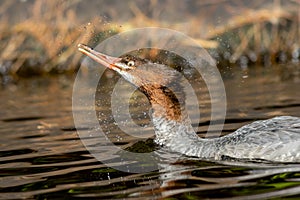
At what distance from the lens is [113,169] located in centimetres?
715

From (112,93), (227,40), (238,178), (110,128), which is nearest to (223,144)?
(238,178)

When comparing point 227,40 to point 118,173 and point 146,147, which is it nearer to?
point 146,147

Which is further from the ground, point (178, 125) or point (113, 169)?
point (178, 125)

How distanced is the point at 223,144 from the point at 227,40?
9645 mm

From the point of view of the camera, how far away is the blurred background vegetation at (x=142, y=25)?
16.7 meters

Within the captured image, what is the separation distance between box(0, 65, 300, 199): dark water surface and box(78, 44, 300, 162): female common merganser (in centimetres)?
22

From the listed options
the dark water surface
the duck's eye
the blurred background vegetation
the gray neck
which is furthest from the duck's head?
the blurred background vegetation

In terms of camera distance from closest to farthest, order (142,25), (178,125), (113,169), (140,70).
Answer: (113,169) < (140,70) < (178,125) < (142,25)

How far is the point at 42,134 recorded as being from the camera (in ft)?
31.4

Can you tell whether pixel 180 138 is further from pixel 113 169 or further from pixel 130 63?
pixel 113 169

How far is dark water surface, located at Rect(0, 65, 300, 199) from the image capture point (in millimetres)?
6141

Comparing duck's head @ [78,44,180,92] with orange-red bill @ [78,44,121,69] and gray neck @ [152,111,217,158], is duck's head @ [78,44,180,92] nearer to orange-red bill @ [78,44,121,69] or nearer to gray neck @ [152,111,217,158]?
orange-red bill @ [78,44,121,69]

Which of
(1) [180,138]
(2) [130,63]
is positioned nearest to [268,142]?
(1) [180,138]

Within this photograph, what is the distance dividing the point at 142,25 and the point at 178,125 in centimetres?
881
